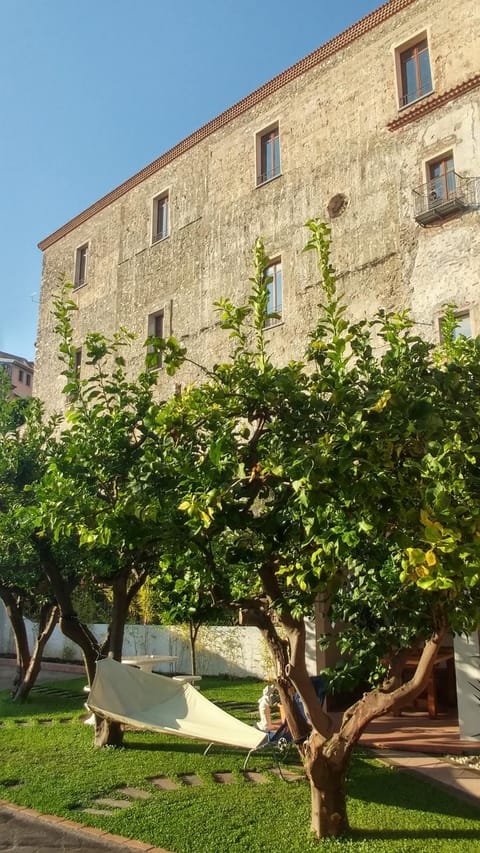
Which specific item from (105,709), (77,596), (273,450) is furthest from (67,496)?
(77,596)

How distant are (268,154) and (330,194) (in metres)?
2.72

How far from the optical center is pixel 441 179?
12484mm

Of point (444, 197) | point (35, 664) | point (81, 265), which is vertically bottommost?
point (35, 664)

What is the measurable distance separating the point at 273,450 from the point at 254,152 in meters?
13.2

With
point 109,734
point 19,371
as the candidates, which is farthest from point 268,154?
point 19,371

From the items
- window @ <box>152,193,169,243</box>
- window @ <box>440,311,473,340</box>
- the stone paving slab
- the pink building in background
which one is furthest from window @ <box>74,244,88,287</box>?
the pink building in background

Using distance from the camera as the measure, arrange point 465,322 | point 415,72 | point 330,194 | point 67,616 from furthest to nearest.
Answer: point 330,194 < point 415,72 < point 465,322 < point 67,616

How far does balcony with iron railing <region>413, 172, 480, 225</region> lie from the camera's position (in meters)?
11.8

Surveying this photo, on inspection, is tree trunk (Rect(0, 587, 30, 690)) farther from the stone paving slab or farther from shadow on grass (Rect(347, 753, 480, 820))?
shadow on grass (Rect(347, 753, 480, 820))

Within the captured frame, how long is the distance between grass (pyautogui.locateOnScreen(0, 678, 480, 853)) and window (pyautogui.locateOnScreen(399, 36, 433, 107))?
461 inches

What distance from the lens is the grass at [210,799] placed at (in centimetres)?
545

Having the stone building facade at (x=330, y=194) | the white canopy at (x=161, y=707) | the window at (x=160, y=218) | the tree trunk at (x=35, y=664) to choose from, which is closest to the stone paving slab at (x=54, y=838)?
the white canopy at (x=161, y=707)

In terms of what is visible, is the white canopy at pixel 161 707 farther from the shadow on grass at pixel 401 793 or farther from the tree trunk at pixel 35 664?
the tree trunk at pixel 35 664

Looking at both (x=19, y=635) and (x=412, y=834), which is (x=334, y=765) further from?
(x=19, y=635)
